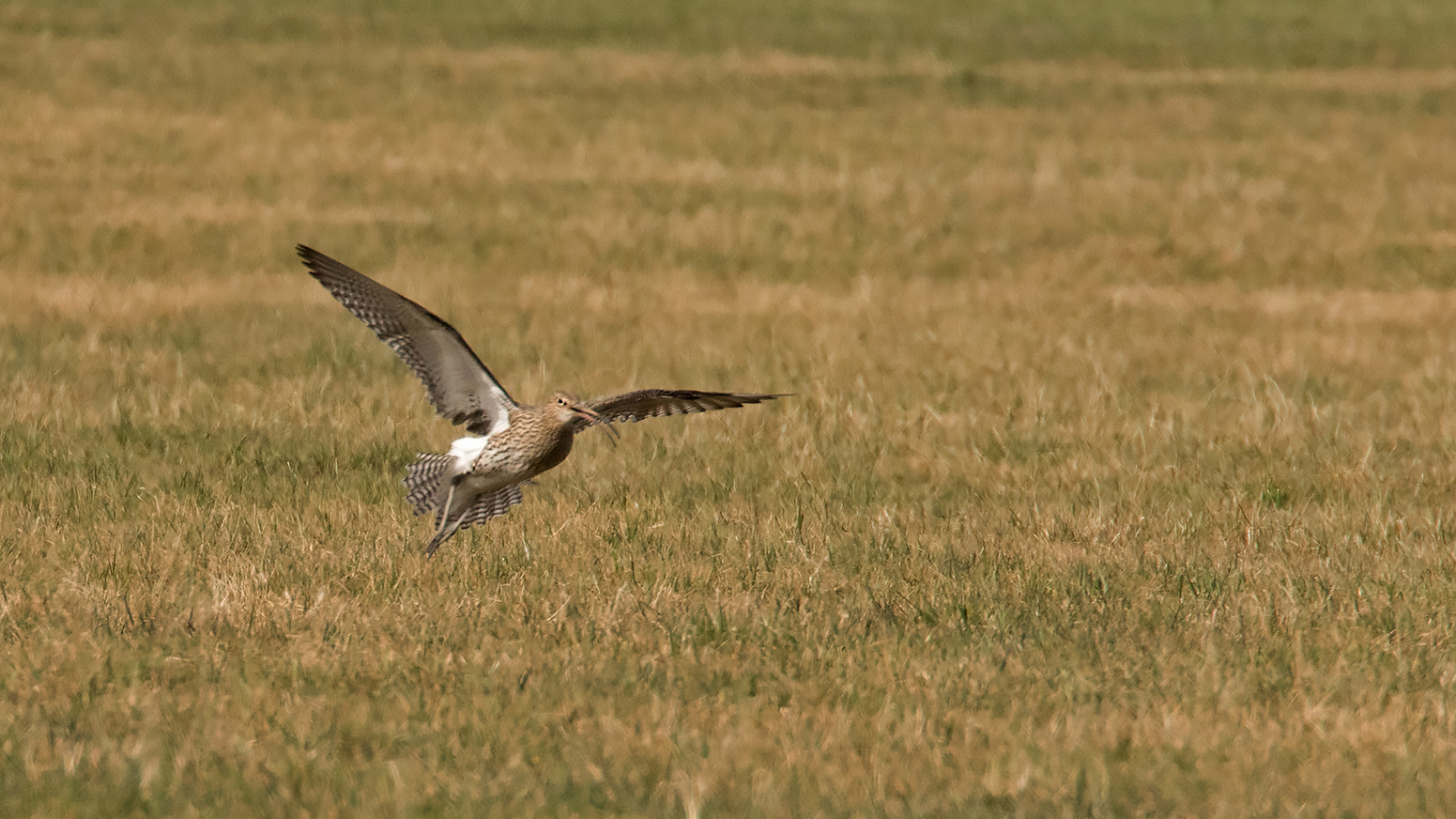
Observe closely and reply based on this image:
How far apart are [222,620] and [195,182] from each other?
15019mm

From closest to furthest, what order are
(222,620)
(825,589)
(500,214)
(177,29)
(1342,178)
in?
(222,620), (825,589), (500,214), (1342,178), (177,29)

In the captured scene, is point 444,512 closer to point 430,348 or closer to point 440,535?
point 440,535

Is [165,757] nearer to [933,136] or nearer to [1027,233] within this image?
[1027,233]

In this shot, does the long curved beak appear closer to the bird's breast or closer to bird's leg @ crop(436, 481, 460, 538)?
the bird's breast

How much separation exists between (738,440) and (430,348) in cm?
317

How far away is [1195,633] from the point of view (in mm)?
7191

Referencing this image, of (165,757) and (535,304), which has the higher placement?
(165,757)

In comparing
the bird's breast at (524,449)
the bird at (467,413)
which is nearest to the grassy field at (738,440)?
the bird at (467,413)

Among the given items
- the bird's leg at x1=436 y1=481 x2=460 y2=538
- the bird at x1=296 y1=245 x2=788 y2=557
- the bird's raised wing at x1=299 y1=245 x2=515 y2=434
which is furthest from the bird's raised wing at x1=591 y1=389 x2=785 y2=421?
the bird's leg at x1=436 y1=481 x2=460 y2=538

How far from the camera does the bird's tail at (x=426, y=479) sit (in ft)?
28.0

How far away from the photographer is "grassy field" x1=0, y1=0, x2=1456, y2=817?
598 centimetres

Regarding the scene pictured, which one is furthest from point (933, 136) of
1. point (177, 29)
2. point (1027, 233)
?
point (177, 29)

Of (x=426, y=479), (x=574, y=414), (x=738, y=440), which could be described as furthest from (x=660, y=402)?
(x=738, y=440)

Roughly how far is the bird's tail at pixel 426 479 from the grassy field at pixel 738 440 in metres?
0.14
